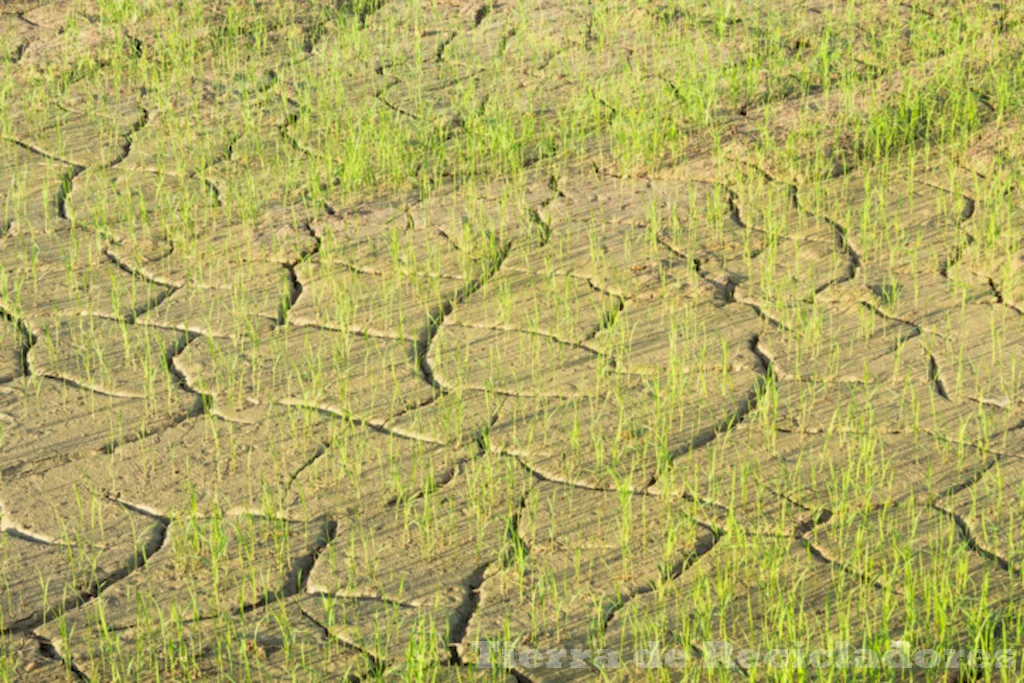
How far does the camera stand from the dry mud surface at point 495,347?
10.4ft

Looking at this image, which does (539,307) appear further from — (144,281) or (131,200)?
(131,200)

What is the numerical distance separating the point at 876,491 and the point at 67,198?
9.94 feet

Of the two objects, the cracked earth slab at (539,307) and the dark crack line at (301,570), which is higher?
the cracked earth slab at (539,307)

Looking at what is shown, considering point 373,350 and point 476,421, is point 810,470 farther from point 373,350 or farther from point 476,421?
point 373,350

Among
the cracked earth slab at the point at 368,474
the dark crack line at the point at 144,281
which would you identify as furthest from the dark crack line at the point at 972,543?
the dark crack line at the point at 144,281

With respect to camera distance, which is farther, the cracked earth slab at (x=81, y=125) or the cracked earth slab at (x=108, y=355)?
the cracked earth slab at (x=81, y=125)

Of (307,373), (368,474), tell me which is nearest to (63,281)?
(307,373)

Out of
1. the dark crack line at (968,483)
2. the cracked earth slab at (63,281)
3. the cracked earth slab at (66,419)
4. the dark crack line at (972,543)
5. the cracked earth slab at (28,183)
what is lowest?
the dark crack line at (968,483)

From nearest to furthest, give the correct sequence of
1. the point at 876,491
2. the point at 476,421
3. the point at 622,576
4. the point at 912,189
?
the point at 622,576 < the point at 876,491 < the point at 476,421 < the point at 912,189

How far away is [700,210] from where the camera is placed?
16.6 feet

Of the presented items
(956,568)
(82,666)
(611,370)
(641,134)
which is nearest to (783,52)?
(641,134)

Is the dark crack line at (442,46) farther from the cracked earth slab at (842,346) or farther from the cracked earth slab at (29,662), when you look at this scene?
the cracked earth slab at (29,662)

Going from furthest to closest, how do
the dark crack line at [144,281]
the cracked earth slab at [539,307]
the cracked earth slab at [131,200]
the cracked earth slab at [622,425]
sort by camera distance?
the cracked earth slab at [131,200], the dark crack line at [144,281], the cracked earth slab at [539,307], the cracked earth slab at [622,425]

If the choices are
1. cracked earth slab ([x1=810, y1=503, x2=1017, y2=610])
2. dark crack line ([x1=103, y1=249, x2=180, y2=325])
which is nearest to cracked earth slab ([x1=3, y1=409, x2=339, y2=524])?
dark crack line ([x1=103, y1=249, x2=180, y2=325])
